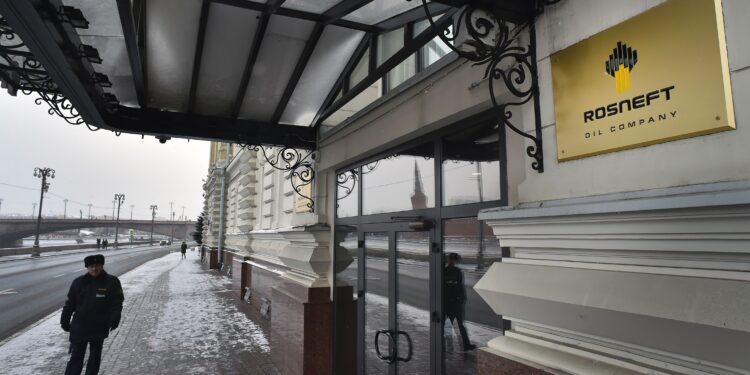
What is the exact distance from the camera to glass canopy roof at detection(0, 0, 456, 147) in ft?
10.7

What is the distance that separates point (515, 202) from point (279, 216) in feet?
22.4

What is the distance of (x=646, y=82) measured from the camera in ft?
5.78

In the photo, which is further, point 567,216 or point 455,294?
point 455,294

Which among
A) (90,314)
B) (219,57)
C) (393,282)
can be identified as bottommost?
(90,314)

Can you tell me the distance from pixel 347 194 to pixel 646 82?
3891 mm

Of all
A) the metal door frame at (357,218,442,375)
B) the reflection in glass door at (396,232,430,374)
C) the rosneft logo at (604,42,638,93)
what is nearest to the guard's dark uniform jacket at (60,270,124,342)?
the metal door frame at (357,218,442,375)

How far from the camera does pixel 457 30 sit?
2.48 m

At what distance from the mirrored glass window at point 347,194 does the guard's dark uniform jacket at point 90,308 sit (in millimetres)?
3184

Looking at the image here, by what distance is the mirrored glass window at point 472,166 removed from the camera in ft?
9.59

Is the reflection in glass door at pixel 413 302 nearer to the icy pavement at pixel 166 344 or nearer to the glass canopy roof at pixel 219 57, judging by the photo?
the glass canopy roof at pixel 219 57

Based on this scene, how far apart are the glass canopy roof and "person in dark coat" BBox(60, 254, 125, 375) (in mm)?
2178

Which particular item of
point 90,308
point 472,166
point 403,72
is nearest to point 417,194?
point 472,166

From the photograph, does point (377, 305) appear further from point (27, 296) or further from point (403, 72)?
point (27, 296)

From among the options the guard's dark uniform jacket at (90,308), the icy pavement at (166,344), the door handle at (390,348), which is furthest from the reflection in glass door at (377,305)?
the guard's dark uniform jacket at (90,308)
